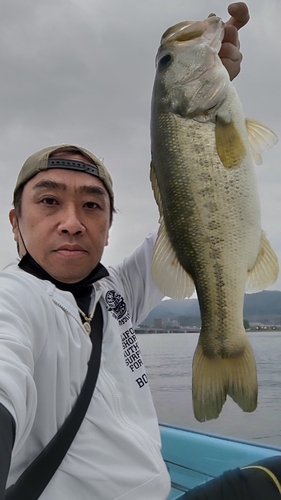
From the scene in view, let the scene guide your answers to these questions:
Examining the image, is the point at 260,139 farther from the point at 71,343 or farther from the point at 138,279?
the point at 138,279

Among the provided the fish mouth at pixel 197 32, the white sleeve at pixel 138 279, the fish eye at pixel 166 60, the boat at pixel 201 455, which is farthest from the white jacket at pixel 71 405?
the boat at pixel 201 455

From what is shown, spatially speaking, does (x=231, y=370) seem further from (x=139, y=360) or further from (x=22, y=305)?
(x=22, y=305)

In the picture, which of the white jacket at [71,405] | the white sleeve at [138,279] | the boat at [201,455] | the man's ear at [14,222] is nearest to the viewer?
the white jacket at [71,405]

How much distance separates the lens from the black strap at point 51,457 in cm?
145

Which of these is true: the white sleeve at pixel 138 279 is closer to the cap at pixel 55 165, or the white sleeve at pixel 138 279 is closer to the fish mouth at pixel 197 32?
the cap at pixel 55 165

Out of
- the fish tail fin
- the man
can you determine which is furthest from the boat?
the fish tail fin

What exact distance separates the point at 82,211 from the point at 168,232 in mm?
503

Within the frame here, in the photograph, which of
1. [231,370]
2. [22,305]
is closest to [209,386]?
[231,370]

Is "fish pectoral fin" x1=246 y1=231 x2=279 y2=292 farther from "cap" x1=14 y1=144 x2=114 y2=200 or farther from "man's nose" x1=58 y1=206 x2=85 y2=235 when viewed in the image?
"cap" x1=14 y1=144 x2=114 y2=200

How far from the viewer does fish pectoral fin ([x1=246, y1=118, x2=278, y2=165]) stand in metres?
1.79

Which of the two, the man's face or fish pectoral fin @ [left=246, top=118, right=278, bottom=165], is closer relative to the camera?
fish pectoral fin @ [left=246, top=118, right=278, bottom=165]

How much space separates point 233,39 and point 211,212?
0.81m

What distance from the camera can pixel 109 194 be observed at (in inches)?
93.0

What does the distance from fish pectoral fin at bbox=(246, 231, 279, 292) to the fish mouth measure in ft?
2.66
